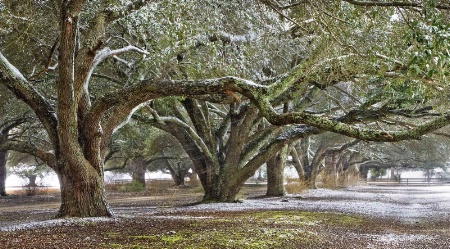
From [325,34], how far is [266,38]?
13.1 feet

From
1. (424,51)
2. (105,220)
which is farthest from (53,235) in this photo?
(424,51)

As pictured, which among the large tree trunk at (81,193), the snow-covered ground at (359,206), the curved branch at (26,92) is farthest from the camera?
the snow-covered ground at (359,206)

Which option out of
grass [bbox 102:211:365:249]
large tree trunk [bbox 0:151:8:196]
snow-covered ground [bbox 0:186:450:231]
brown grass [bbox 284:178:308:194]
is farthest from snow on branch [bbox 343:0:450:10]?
large tree trunk [bbox 0:151:8:196]

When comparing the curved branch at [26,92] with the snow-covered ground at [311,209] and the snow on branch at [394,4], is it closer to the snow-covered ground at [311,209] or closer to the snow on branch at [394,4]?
the snow-covered ground at [311,209]

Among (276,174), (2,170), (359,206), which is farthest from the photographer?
(2,170)

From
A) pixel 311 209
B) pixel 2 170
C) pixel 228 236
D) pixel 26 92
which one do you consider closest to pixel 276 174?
pixel 311 209

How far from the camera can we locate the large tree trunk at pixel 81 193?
8.22 m

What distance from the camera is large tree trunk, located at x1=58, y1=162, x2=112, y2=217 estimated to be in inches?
324

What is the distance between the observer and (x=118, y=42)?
12.2 m

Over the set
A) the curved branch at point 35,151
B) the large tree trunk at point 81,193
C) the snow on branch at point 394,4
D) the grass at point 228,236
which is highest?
the snow on branch at point 394,4

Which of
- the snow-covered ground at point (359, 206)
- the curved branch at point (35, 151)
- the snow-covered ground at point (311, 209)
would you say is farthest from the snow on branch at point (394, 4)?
the curved branch at point (35, 151)

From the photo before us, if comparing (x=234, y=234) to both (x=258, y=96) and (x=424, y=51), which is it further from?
(x=424, y=51)

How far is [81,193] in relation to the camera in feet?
27.2

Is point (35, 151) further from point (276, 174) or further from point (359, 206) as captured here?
point (276, 174)
